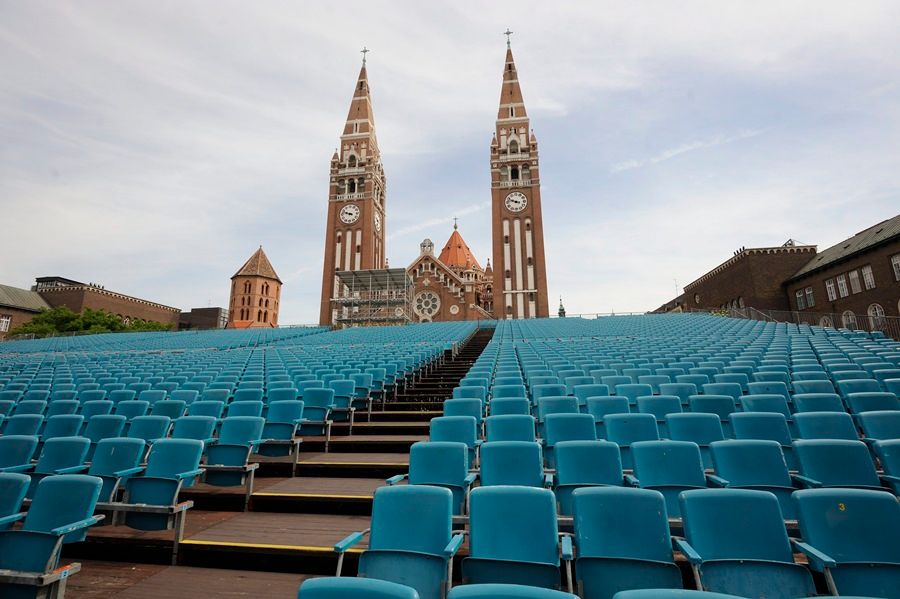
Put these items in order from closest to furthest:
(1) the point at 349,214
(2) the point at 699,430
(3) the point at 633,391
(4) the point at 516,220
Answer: (2) the point at 699,430
(3) the point at 633,391
(4) the point at 516,220
(1) the point at 349,214

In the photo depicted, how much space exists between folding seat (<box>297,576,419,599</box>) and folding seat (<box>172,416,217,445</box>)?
14.4ft

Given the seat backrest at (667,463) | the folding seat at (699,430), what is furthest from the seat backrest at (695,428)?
the seat backrest at (667,463)

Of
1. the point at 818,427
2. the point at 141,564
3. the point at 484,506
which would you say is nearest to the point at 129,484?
the point at 141,564

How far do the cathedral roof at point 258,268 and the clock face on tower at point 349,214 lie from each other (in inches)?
944

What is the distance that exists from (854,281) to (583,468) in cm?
3932

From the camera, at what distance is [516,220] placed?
43531 millimetres

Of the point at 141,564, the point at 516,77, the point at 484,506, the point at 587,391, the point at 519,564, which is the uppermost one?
the point at 516,77

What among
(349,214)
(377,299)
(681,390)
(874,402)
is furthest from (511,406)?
(349,214)

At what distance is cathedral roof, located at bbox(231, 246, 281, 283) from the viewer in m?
64.8

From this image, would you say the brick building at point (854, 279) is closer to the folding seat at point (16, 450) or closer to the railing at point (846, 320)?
the railing at point (846, 320)

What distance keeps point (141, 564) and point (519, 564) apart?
3460 millimetres

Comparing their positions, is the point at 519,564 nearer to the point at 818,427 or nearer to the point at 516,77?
the point at 818,427

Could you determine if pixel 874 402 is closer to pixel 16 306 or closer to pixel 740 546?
pixel 740 546

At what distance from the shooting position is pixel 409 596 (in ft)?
5.43
